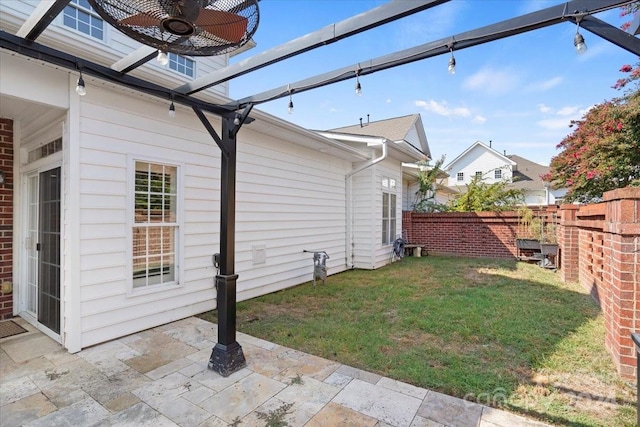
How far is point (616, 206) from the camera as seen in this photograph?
116 inches

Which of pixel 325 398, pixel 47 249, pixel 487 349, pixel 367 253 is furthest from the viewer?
pixel 367 253

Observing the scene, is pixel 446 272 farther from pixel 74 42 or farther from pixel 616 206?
pixel 74 42

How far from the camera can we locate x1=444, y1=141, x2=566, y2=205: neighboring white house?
23406mm

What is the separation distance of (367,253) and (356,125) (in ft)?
26.7

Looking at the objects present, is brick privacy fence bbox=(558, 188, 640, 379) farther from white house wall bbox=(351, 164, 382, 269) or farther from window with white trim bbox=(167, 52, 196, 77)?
window with white trim bbox=(167, 52, 196, 77)

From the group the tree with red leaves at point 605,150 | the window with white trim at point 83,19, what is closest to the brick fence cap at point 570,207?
the tree with red leaves at point 605,150

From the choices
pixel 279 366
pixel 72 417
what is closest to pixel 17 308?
pixel 72 417

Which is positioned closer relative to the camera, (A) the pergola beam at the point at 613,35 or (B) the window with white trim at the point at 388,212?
(A) the pergola beam at the point at 613,35

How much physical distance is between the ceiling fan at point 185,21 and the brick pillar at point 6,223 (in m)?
3.95

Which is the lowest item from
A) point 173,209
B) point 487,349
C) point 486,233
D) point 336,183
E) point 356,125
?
point 487,349

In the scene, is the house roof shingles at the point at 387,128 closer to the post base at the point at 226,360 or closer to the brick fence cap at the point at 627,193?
the brick fence cap at the point at 627,193

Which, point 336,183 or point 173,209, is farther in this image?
point 336,183

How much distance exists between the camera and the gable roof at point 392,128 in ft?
41.2

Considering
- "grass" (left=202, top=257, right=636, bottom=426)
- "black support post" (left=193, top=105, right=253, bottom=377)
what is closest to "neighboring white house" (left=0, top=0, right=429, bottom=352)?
"grass" (left=202, top=257, right=636, bottom=426)
